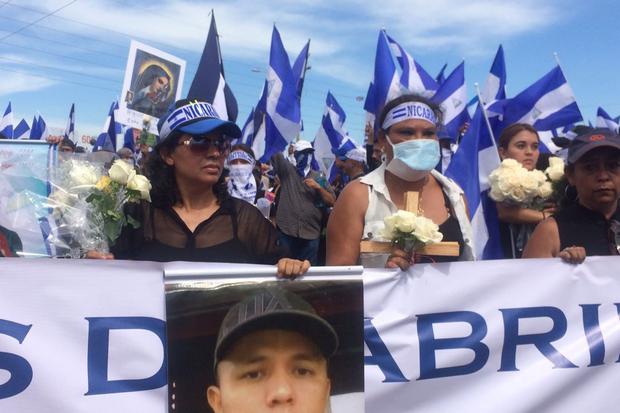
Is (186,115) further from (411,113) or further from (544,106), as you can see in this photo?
(544,106)

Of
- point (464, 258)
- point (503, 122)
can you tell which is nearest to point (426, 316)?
point (464, 258)

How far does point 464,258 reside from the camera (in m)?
3.50

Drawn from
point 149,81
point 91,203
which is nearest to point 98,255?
point 91,203

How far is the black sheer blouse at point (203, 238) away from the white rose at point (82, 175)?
0.77 ft

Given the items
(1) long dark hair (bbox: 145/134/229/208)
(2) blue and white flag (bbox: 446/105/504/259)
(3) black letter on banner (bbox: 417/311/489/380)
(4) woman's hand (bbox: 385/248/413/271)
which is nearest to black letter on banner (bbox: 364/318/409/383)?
(3) black letter on banner (bbox: 417/311/489/380)

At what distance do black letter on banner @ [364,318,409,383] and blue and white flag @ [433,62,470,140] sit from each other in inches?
174

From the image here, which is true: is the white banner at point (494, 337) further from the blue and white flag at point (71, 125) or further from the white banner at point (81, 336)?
the blue and white flag at point (71, 125)

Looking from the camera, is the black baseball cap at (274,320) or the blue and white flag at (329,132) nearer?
the black baseball cap at (274,320)

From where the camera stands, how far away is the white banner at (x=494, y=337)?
10.2 feet

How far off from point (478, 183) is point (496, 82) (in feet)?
14.5

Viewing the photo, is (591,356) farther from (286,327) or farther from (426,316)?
(286,327)

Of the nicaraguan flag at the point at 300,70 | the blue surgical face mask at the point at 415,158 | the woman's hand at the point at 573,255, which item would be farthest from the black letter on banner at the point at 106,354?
the nicaraguan flag at the point at 300,70

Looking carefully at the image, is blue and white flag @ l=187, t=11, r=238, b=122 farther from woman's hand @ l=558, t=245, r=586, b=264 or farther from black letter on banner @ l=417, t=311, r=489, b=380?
woman's hand @ l=558, t=245, r=586, b=264

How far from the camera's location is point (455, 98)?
7.23 metres
